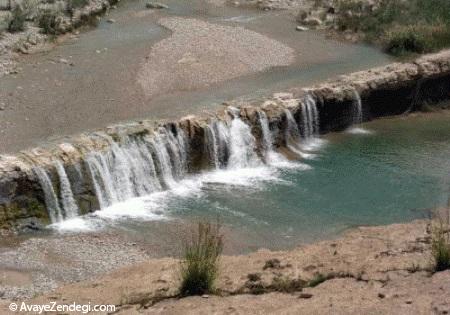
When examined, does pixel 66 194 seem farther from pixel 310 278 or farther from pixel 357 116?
pixel 357 116

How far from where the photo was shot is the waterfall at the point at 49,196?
1495cm

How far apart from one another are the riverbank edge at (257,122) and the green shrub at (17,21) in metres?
10.9

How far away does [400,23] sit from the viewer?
28.4m

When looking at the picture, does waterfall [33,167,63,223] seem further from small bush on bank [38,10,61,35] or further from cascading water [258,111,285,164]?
small bush on bank [38,10,61,35]

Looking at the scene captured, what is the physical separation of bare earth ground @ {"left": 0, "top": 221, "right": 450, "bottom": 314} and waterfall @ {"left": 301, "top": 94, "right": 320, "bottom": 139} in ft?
24.8

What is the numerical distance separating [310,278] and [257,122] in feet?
30.9

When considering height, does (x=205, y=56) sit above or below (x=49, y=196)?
above

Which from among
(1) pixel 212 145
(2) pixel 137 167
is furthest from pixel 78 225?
(1) pixel 212 145

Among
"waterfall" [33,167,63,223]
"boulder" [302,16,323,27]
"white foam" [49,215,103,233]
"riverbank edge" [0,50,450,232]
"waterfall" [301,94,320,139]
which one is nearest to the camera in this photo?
"white foam" [49,215,103,233]

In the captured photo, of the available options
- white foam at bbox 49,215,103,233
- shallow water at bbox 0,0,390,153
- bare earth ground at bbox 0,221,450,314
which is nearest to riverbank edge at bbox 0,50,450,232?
white foam at bbox 49,215,103,233

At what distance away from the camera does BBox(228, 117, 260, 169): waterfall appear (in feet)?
60.7

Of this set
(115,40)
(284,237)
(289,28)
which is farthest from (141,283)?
(289,28)

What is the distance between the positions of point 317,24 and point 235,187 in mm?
14899

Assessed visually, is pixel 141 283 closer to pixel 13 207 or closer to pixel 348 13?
pixel 13 207
